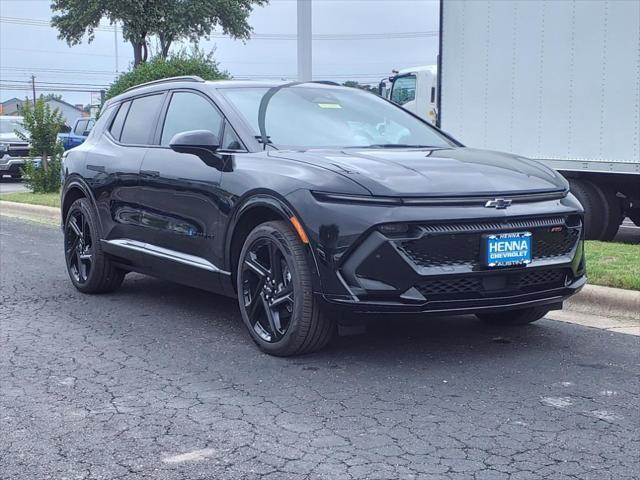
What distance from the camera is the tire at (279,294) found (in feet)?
15.7

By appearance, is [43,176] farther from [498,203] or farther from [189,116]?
[498,203]

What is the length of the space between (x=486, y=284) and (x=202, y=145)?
1.96 meters

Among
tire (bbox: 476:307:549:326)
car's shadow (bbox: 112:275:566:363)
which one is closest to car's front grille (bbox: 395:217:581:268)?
car's shadow (bbox: 112:275:566:363)

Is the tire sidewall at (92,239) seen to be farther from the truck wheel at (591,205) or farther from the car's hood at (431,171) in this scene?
the truck wheel at (591,205)

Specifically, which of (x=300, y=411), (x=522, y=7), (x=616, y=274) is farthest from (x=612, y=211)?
(x=300, y=411)

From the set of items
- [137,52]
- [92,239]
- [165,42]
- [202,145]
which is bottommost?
[92,239]

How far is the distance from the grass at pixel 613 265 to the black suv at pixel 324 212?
1129 millimetres

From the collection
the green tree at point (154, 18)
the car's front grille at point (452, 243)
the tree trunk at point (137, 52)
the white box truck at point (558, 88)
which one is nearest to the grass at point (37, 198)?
the white box truck at point (558, 88)

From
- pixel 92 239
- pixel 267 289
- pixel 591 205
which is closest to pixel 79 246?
pixel 92 239

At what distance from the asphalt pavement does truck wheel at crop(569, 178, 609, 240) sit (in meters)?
4.60

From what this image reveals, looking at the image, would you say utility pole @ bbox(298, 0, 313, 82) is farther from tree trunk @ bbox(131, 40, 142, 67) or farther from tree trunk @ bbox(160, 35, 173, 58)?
tree trunk @ bbox(160, 35, 173, 58)

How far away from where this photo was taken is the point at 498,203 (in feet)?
15.4

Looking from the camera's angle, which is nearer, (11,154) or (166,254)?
(166,254)

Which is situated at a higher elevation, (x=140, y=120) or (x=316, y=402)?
(x=140, y=120)
